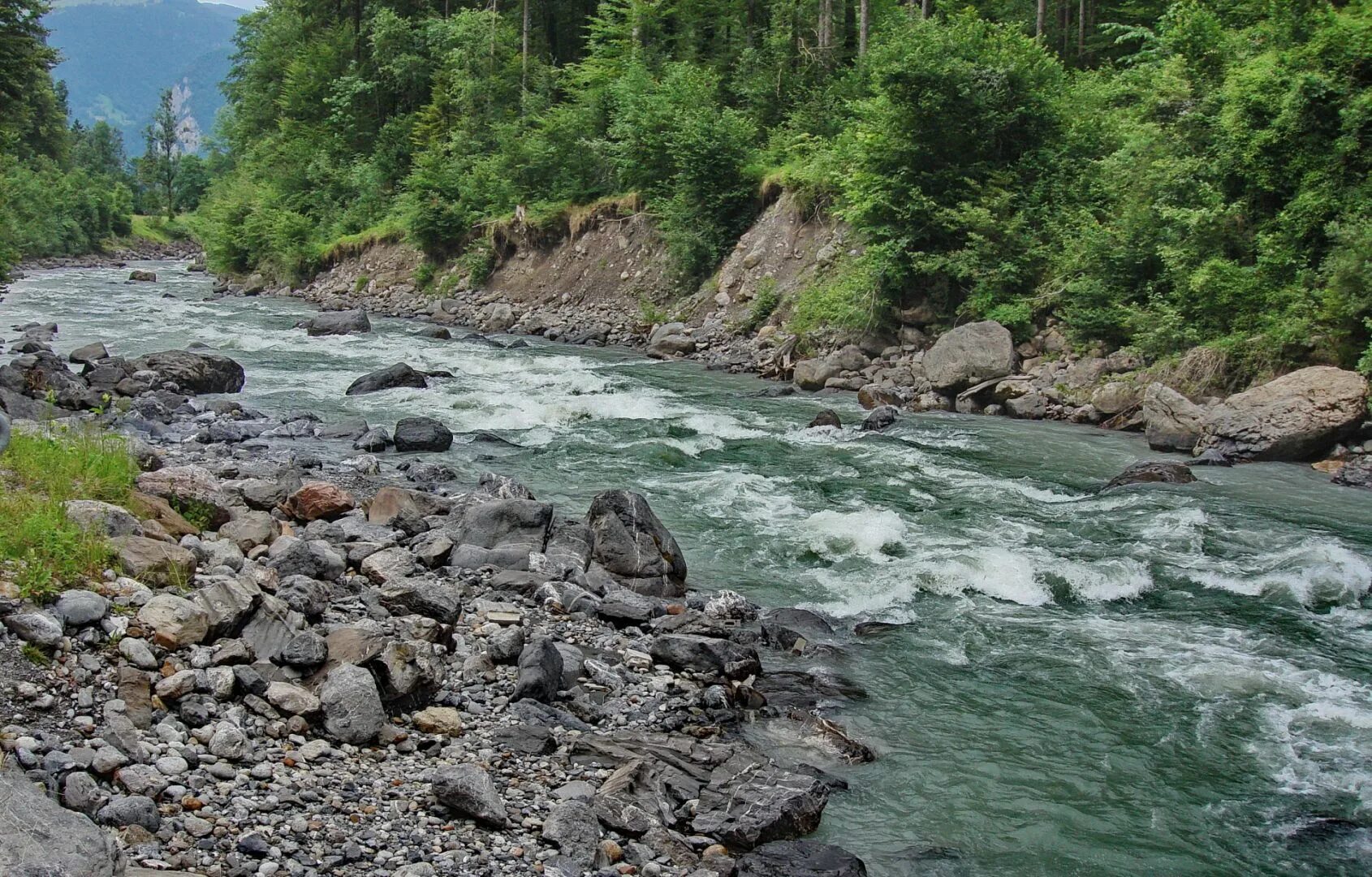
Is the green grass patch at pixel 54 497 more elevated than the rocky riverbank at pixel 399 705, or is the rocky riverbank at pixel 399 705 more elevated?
the green grass patch at pixel 54 497

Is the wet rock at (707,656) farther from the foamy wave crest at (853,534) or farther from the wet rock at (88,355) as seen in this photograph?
the wet rock at (88,355)

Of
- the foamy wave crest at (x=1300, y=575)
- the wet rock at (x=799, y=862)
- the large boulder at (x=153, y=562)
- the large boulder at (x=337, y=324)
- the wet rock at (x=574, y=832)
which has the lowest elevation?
the wet rock at (x=799, y=862)

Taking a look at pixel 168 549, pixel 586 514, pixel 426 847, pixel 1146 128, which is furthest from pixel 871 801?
pixel 1146 128

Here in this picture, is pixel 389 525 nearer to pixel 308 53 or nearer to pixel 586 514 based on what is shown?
pixel 586 514

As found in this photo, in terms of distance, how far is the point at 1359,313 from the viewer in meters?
16.6

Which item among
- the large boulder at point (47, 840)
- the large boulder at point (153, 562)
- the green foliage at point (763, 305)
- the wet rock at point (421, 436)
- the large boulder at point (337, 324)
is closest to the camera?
the large boulder at point (47, 840)

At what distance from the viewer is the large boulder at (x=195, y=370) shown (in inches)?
840

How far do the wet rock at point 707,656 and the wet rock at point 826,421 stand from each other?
34.8 feet

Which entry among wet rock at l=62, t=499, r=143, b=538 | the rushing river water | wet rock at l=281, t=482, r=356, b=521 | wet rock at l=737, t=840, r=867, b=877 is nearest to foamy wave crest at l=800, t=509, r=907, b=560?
the rushing river water

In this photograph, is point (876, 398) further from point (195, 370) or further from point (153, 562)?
point (153, 562)

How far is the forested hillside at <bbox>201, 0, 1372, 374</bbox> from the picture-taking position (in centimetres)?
1827

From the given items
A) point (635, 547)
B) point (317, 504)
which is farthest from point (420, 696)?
point (317, 504)

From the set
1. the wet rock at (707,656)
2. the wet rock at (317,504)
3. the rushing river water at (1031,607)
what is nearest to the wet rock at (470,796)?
the rushing river water at (1031,607)

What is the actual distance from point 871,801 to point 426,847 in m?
3.10
